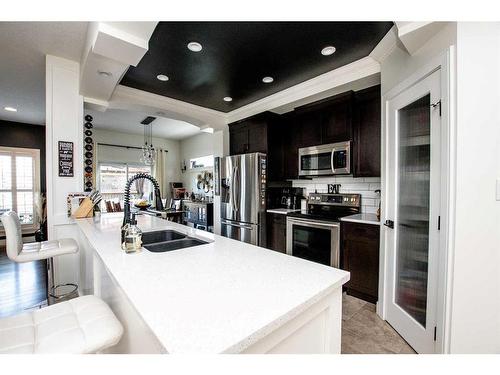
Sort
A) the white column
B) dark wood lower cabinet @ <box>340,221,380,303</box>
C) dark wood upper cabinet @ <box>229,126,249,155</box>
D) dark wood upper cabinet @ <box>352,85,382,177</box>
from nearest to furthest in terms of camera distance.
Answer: dark wood lower cabinet @ <box>340,221,380,303</box> → the white column → dark wood upper cabinet @ <box>352,85,382,177</box> → dark wood upper cabinet @ <box>229,126,249,155</box>

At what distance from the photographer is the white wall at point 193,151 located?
6.49 m

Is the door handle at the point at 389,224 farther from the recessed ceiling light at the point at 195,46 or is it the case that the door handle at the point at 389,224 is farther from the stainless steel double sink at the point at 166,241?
the recessed ceiling light at the point at 195,46

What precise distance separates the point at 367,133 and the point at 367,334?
2.03 metres

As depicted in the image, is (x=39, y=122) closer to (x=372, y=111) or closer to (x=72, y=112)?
(x=72, y=112)

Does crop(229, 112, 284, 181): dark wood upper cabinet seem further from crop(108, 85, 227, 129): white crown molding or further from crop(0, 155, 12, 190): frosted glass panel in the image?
crop(0, 155, 12, 190): frosted glass panel

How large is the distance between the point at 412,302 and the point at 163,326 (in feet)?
6.61

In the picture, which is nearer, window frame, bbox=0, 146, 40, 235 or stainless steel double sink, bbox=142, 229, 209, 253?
stainless steel double sink, bbox=142, 229, 209, 253

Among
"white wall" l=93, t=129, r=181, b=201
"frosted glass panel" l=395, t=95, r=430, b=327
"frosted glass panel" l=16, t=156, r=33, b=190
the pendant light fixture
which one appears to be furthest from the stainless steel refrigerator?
"frosted glass panel" l=16, t=156, r=33, b=190

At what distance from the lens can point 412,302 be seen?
1.81m

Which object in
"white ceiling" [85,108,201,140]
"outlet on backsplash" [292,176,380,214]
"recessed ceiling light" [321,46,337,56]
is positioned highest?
"white ceiling" [85,108,201,140]

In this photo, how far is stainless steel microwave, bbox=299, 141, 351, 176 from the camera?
2.79 m

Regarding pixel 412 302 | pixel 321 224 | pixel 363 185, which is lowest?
pixel 412 302

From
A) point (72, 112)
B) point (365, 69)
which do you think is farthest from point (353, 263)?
point (72, 112)

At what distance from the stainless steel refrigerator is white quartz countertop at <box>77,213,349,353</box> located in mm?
2153
